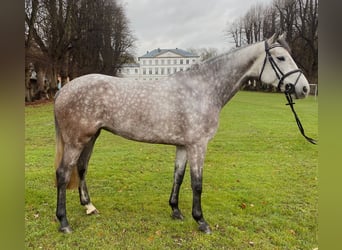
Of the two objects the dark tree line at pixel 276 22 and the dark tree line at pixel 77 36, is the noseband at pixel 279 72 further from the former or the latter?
the dark tree line at pixel 77 36

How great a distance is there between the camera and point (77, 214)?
3084mm

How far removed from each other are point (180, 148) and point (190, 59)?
154 centimetres

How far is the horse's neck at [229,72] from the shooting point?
2621mm

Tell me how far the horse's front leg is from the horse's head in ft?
3.17

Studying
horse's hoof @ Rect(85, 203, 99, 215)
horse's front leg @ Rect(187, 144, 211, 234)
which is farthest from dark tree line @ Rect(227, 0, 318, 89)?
horse's hoof @ Rect(85, 203, 99, 215)

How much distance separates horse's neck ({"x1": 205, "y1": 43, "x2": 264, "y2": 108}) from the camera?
8.60 ft

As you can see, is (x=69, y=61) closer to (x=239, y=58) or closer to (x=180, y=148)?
(x=180, y=148)

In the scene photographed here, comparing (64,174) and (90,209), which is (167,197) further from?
(64,174)

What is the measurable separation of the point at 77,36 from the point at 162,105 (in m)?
3.10

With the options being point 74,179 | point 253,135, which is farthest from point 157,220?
point 253,135

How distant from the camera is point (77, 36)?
475cm

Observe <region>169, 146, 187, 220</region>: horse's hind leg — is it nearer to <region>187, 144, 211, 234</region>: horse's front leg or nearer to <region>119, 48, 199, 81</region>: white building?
<region>187, 144, 211, 234</region>: horse's front leg

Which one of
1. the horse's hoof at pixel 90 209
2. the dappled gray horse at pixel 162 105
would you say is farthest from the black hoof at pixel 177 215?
the horse's hoof at pixel 90 209
